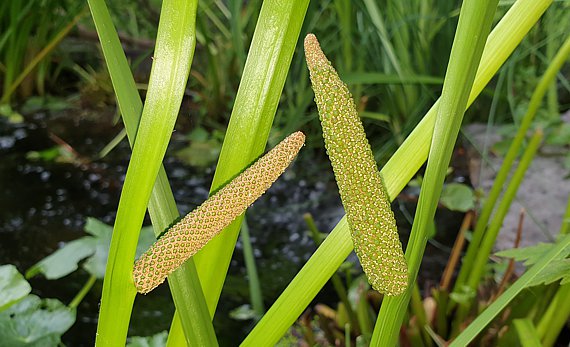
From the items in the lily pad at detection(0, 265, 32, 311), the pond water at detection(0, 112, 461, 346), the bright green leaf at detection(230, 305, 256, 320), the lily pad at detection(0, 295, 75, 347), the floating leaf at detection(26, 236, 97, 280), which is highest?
the lily pad at detection(0, 265, 32, 311)

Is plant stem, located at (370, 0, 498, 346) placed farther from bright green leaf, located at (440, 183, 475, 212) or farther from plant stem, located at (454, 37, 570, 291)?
bright green leaf, located at (440, 183, 475, 212)

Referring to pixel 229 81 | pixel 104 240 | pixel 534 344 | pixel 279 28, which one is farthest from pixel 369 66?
pixel 279 28

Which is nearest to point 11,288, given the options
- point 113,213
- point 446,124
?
point 446,124

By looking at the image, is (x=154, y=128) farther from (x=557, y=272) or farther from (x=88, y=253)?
(x=88, y=253)

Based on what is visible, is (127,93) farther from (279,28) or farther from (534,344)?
(534,344)

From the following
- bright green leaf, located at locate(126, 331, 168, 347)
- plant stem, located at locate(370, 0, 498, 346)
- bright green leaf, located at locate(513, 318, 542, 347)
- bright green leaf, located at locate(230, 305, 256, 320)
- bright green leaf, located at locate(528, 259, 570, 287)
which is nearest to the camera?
plant stem, located at locate(370, 0, 498, 346)

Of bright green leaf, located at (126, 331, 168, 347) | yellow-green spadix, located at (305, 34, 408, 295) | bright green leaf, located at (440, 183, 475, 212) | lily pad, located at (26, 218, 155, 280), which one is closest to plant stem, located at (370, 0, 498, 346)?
yellow-green spadix, located at (305, 34, 408, 295)

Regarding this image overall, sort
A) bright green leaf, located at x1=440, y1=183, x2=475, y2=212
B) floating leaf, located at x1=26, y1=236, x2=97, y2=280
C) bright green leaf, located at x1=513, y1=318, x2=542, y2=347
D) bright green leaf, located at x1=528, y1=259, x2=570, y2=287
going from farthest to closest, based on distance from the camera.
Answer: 1. bright green leaf, located at x1=440, y1=183, x2=475, y2=212
2. floating leaf, located at x1=26, y1=236, x2=97, y2=280
3. bright green leaf, located at x1=513, y1=318, x2=542, y2=347
4. bright green leaf, located at x1=528, y1=259, x2=570, y2=287

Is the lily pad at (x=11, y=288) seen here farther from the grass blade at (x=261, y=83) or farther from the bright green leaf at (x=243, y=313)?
the bright green leaf at (x=243, y=313)

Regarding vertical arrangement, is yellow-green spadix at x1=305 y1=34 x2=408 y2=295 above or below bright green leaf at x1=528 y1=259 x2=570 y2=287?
above
